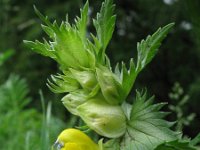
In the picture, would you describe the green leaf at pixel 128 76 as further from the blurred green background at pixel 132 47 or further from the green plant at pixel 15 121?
the blurred green background at pixel 132 47

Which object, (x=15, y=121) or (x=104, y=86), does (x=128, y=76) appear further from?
(x=15, y=121)

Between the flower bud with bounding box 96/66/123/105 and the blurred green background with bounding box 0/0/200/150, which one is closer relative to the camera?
the flower bud with bounding box 96/66/123/105

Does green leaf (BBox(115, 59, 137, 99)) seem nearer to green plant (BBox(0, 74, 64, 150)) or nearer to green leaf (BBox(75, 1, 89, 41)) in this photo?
green leaf (BBox(75, 1, 89, 41))

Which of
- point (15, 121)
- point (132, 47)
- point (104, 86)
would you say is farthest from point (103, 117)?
point (132, 47)

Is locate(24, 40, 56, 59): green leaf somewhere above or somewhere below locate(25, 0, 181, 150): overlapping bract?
above

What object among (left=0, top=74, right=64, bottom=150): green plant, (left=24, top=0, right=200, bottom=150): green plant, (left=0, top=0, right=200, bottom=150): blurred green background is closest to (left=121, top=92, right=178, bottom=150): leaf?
(left=24, top=0, right=200, bottom=150): green plant

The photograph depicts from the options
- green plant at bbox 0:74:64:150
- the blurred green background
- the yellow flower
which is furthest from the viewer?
the blurred green background

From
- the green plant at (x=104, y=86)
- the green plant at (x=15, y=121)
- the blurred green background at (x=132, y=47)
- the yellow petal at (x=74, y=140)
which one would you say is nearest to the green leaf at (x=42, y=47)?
the green plant at (x=104, y=86)

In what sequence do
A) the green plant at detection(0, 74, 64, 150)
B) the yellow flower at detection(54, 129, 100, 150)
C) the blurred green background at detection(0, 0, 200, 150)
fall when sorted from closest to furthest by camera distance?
the yellow flower at detection(54, 129, 100, 150) < the green plant at detection(0, 74, 64, 150) < the blurred green background at detection(0, 0, 200, 150)
